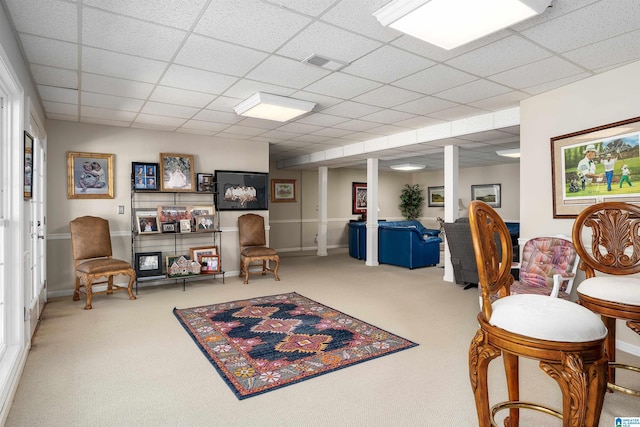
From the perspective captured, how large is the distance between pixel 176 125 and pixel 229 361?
3.76m

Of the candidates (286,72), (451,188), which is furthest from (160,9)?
(451,188)

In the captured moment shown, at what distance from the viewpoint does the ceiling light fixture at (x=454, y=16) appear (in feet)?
6.89

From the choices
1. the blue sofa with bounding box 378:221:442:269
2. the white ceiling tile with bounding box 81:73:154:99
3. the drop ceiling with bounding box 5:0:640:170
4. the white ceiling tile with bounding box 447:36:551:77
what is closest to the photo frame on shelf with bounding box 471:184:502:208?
the blue sofa with bounding box 378:221:442:269

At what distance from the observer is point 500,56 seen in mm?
2955

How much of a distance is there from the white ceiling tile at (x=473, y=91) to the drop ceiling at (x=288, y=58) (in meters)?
0.01

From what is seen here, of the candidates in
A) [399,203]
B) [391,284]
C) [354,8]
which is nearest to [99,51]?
[354,8]

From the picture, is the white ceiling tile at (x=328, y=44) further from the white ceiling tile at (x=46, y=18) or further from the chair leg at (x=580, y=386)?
the chair leg at (x=580, y=386)

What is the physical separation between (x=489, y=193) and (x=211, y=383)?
949 cm

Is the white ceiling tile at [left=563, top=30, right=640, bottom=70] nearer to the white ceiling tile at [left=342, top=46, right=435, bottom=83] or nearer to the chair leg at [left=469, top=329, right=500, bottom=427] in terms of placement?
the white ceiling tile at [left=342, top=46, right=435, bottom=83]

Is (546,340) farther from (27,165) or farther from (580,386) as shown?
(27,165)

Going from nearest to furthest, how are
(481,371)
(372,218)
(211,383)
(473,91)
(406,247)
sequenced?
(481,371) → (211,383) → (473,91) → (406,247) → (372,218)

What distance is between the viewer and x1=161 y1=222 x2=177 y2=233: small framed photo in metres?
5.45

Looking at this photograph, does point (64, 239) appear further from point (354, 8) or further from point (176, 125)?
point (354, 8)

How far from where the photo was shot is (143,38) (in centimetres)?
264
